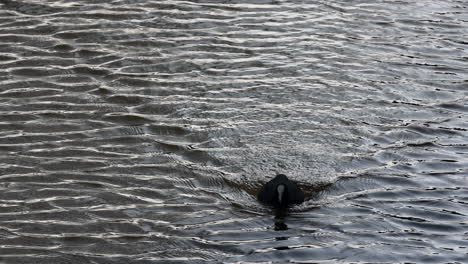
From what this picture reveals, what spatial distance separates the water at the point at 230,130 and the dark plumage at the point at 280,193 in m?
0.12

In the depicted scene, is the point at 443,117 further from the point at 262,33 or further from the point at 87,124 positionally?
the point at 87,124

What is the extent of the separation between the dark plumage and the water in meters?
0.12

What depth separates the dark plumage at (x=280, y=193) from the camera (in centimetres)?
1109

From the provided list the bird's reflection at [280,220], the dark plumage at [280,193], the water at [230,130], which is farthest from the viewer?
the dark plumage at [280,193]

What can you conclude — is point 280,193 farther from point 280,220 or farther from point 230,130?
point 230,130

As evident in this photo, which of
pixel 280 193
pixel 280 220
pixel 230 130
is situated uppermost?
pixel 230 130

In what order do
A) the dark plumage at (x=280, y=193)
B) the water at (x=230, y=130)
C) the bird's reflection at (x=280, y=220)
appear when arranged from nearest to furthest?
1. the water at (x=230, y=130)
2. the bird's reflection at (x=280, y=220)
3. the dark plumage at (x=280, y=193)

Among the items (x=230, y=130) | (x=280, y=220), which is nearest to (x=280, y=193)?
(x=280, y=220)

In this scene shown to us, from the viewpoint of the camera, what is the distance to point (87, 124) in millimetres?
13008

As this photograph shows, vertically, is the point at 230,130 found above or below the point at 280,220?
above

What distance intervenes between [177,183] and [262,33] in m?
5.09

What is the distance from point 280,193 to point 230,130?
7.03 ft

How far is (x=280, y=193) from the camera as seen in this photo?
1106 cm

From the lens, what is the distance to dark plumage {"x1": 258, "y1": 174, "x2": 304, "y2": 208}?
11094 millimetres
